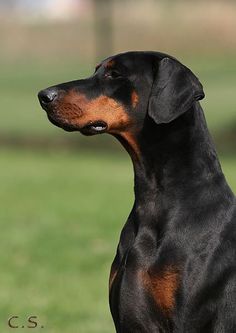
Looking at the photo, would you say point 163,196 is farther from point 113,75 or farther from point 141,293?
point 113,75

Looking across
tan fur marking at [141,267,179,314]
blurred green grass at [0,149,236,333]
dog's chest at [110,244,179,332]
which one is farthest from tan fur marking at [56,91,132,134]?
blurred green grass at [0,149,236,333]

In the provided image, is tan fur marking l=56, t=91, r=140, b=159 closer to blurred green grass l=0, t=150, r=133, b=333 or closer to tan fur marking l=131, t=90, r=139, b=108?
tan fur marking l=131, t=90, r=139, b=108

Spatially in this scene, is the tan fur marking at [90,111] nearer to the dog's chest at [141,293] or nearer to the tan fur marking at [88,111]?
the tan fur marking at [88,111]

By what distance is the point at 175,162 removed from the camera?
5281 mm

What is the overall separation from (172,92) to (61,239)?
294 inches

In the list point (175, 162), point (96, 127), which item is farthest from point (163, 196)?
point (96, 127)

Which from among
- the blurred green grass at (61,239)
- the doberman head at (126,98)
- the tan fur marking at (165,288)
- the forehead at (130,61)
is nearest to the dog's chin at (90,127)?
the doberman head at (126,98)

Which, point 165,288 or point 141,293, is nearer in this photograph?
point 165,288

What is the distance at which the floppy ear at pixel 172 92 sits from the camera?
5.14 metres

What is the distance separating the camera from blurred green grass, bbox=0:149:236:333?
8844 mm

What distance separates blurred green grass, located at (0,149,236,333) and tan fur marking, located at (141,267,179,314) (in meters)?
3.10

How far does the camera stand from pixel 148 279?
503 cm

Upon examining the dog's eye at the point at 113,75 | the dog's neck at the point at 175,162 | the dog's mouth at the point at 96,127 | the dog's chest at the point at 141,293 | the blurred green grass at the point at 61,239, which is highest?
the dog's eye at the point at 113,75

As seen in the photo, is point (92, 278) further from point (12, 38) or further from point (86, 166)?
point (12, 38)
